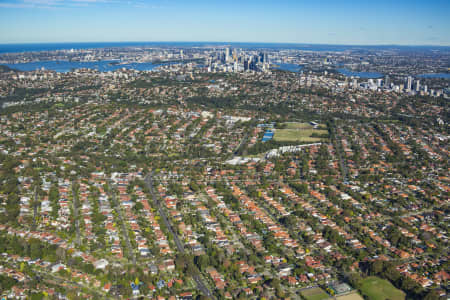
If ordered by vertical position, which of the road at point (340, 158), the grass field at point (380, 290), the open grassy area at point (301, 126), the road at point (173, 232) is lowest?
the grass field at point (380, 290)

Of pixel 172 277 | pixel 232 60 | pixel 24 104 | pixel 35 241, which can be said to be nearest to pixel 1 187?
pixel 35 241

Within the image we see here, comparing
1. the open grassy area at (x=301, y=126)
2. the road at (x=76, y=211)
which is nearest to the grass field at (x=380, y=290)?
the road at (x=76, y=211)

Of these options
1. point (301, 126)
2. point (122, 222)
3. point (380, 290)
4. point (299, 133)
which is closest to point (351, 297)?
point (380, 290)

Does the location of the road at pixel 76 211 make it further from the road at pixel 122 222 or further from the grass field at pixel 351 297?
the grass field at pixel 351 297

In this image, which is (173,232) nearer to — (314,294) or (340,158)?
(314,294)

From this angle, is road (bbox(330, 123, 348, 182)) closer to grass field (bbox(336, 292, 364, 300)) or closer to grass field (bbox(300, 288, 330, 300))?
grass field (bbox(336, 292, 364, 300))

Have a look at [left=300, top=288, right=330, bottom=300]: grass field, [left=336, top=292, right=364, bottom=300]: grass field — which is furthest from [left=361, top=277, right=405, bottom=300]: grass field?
[left=300, top=288, right=330, bottom=300]: grass field
